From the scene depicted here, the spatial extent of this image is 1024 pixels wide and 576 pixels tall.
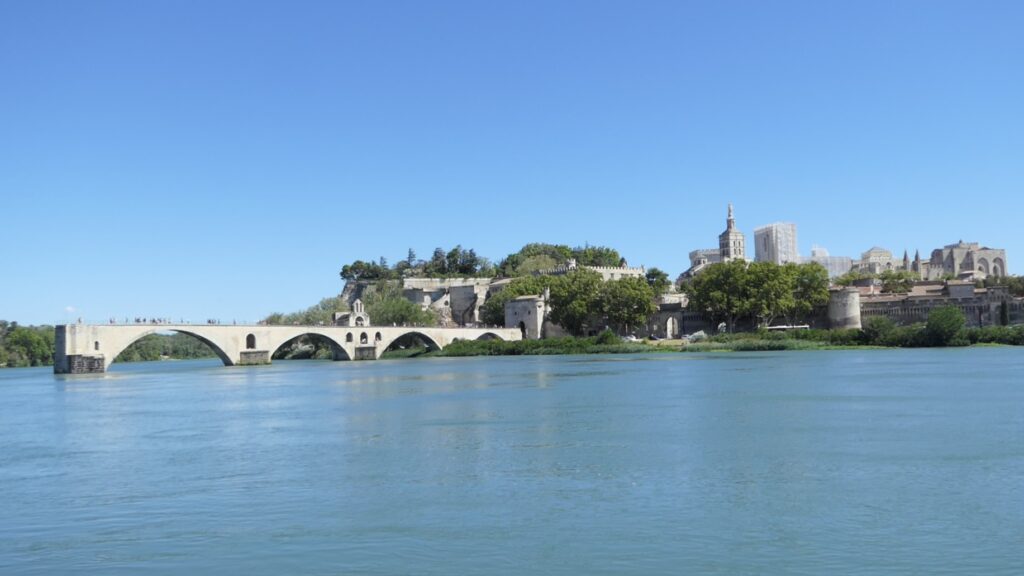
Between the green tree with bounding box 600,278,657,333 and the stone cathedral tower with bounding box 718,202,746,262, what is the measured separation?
44.5m

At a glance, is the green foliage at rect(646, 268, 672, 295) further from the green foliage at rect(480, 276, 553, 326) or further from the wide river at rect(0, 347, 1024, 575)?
the wide river at rect(0, 347, 1024, 575)

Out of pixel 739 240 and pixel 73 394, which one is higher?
pixel 739 240

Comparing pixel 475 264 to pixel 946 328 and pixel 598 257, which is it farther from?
pixel 946 328

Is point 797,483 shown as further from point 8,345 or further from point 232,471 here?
point 8,345

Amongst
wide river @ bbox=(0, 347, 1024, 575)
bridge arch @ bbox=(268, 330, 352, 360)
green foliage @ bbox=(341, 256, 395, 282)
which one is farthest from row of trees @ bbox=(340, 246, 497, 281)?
wide river @ bbox=(0, 347, 1024, 575)

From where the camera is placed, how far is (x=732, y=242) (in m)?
117

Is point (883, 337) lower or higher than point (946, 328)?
lower

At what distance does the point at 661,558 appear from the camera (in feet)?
30.6

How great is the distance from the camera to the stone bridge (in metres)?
46.2

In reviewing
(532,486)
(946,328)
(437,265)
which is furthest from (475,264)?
(532,486)

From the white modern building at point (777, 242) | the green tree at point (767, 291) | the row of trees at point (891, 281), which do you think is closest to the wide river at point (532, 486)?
the green tree at point (767, 291)

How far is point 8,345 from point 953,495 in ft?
266

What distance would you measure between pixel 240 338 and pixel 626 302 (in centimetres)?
3032

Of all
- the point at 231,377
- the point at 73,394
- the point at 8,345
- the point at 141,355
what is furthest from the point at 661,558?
the point at 141,355
